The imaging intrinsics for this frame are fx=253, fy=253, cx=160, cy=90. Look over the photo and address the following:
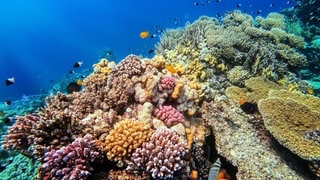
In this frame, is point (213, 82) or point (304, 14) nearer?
point (213, 82)

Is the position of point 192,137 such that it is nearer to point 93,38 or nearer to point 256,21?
point 256,21

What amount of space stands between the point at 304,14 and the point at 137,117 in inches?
612

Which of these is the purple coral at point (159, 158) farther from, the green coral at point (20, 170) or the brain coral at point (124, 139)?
the green coral at point (20, 170)

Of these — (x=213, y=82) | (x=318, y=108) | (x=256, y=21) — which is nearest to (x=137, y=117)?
(x=213, y=82)

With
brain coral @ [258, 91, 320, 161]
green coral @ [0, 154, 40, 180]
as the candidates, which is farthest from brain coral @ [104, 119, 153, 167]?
brain coral @ [258, 91, 320, 161]

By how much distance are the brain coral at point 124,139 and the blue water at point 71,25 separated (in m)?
86.3

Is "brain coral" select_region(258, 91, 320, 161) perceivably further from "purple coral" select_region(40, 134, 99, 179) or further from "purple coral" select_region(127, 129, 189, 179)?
"purple coral" select_region(40, 134, 99, 179)

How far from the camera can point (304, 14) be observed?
15742mm

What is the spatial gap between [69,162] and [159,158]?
1200 millimetres

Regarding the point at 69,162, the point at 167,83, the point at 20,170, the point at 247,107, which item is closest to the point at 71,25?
the point at 20,170

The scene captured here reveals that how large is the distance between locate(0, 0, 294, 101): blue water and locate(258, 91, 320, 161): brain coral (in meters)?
86.0

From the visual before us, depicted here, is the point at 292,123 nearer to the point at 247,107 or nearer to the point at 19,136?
the point at 247,107

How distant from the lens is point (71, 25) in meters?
140

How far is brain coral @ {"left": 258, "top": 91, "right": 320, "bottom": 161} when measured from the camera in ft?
16.6
